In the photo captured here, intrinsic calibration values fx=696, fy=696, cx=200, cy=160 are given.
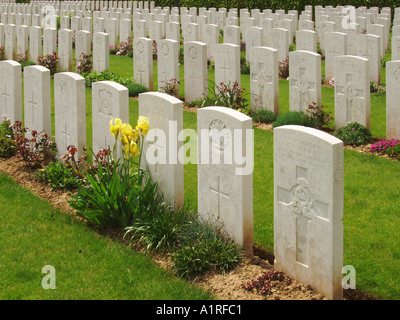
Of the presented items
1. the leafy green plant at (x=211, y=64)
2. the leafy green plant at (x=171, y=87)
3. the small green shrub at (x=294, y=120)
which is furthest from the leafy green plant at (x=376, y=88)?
the leafy green plant at (x=211, y=64)

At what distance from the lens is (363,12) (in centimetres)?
2080

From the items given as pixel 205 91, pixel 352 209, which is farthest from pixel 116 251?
pixel 205 91

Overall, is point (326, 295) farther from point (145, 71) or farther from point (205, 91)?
point (145, 71)

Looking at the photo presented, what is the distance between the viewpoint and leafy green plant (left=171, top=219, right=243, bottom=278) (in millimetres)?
6082

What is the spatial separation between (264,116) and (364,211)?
13.4 feet

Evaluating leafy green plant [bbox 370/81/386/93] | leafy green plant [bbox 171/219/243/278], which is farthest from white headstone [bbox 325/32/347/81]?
leafy green plant [bbox 171/219/243/278]

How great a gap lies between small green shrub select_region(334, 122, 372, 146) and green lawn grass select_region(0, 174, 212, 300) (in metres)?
4.52

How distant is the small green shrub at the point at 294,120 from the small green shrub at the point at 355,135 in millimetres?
622

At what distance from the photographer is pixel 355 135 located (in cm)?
1011

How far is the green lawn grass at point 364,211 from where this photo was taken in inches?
241

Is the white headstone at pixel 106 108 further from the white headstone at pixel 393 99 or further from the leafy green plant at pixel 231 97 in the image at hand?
the white headstone at pixel 393 99

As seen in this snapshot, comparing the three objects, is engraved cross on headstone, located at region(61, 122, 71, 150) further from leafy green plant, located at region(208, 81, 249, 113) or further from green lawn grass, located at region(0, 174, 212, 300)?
leafy green plant, located at region(208, 81, 249, 113)
